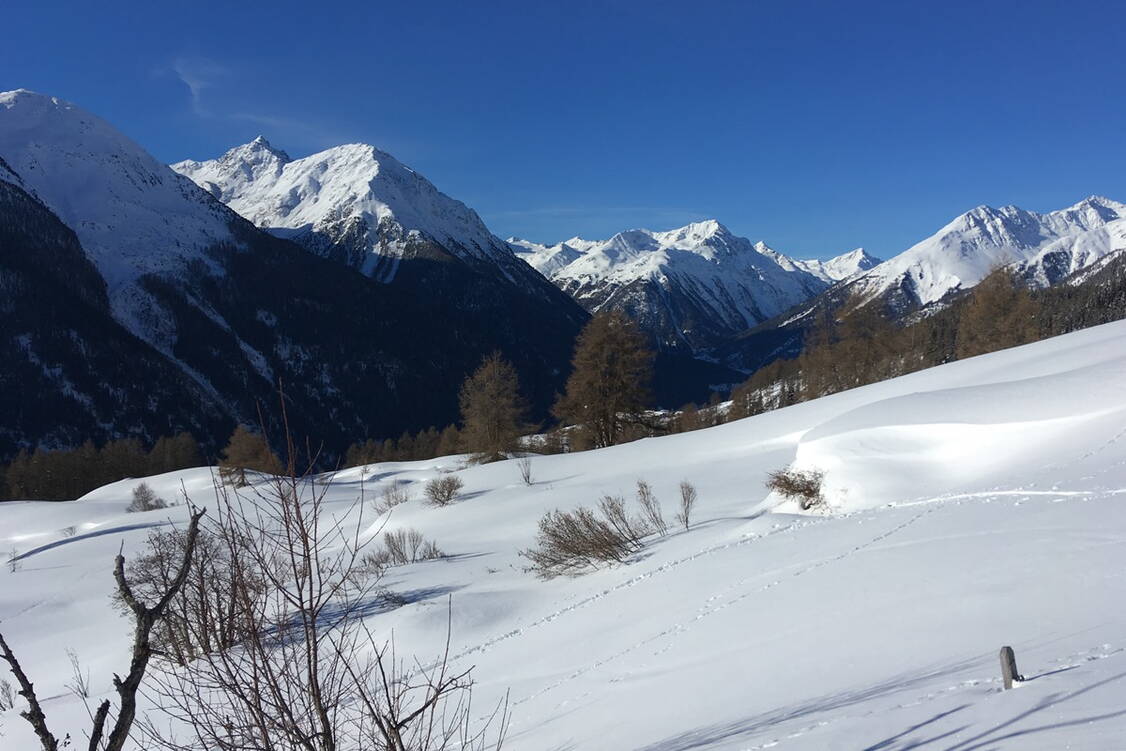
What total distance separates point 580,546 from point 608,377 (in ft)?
53.1

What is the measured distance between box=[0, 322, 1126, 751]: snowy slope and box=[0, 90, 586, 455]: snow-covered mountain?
3441 inches

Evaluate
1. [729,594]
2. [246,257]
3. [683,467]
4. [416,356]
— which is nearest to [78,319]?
[246,257]

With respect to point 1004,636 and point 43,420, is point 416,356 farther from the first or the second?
point 1004,636

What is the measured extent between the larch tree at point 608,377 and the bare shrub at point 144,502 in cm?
2055

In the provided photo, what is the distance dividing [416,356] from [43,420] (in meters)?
76.2

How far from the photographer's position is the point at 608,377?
94.2 ft

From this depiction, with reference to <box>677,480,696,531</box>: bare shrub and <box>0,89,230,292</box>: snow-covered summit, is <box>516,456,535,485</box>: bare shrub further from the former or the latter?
<box>0,89,230,292</box>: snow-covered summit

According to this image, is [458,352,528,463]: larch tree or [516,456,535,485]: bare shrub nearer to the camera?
[516,456,535,485]: bare shrub

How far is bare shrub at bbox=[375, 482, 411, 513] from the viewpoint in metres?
22.4

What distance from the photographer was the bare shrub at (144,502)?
31312 mm

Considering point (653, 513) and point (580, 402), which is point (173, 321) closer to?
point (580, 402)

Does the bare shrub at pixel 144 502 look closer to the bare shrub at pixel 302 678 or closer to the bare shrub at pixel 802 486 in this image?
the bare shrub at pixel 302 678

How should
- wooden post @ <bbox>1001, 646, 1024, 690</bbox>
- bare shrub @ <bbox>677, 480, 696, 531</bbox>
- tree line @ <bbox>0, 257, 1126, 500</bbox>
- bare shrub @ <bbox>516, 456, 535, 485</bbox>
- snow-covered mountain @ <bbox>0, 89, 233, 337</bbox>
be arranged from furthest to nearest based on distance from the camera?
1. snow-covered mountain @ <bbox>0, 89, 233, 337</bbox>
2. tree line @ <bbox>0, 257, 1126, 500</bbox>
3. bare shrub @ <bbox>516, 456, 535, 485</bbox>
4. bare shrub @ <bbox>677, 480, 696, 531</bbox>
5. wooden post @ <bbox>1001, 646, 1024, 690</bbox>

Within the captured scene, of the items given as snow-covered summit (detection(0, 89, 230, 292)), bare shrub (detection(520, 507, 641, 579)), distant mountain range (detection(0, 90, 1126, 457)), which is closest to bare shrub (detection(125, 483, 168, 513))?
bare shrub (detection(520, 507, 641, 579))
